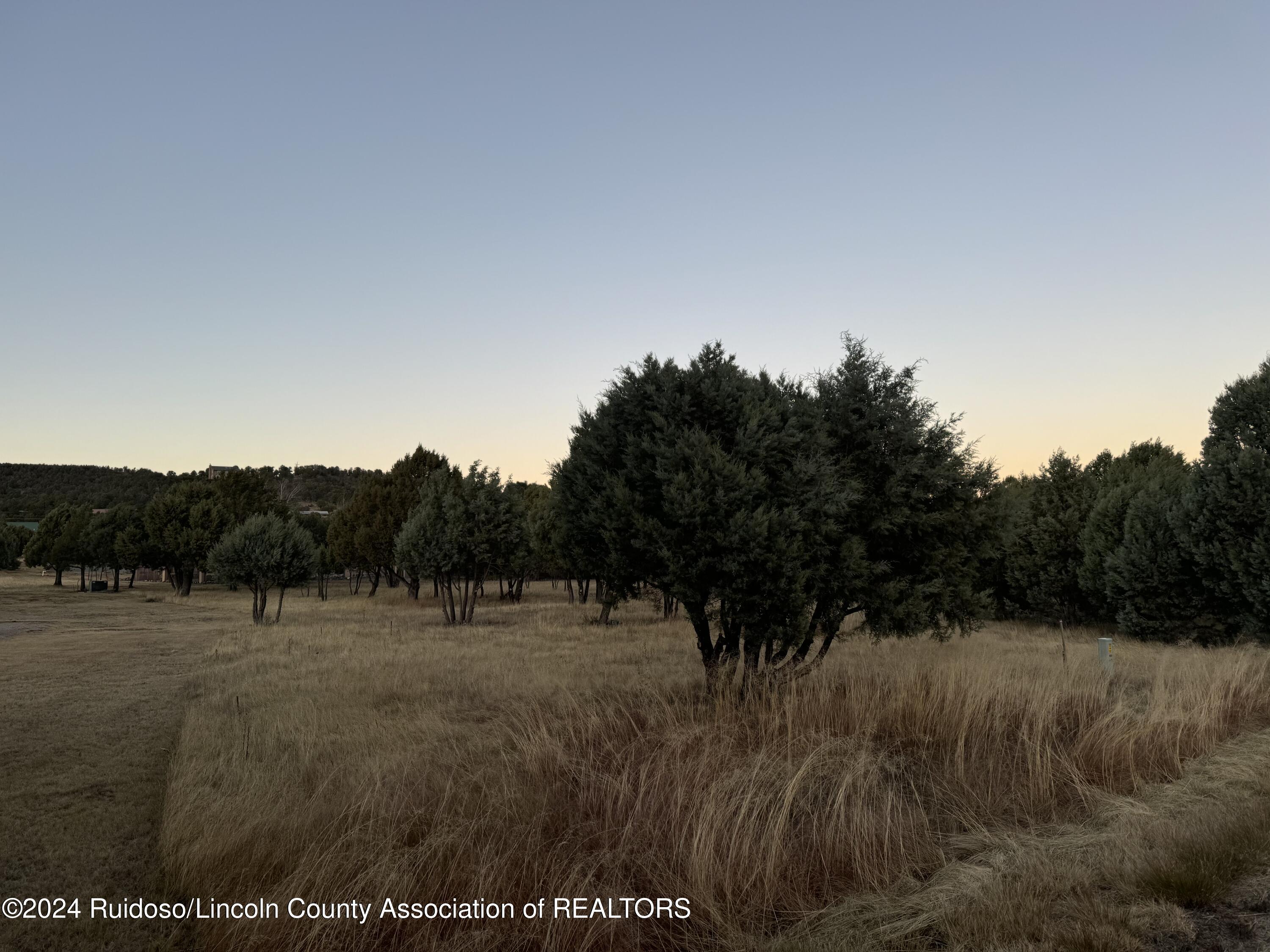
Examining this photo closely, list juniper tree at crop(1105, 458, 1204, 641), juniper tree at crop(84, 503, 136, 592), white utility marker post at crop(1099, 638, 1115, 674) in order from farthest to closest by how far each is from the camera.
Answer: juniper tree at crop(84, 503, 136, 592) → juniper tree at crop(1105, 458, 1204, 641) → white utility marker post at crop(1099, 638, 1115, 674)

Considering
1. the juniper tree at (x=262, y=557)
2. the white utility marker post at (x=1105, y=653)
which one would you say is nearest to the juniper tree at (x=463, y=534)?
the juniper tree at (x=262, y=557)

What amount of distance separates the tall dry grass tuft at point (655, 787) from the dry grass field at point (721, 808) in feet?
0.11

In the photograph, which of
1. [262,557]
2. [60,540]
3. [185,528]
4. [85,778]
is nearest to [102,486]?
[60,540]

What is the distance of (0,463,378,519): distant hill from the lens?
12256cm

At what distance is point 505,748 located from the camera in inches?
318

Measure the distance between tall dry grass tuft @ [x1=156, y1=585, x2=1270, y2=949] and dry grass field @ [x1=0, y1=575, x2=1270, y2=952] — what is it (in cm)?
3

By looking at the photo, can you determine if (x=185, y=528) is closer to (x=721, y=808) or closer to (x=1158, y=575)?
(x=721, y=808)

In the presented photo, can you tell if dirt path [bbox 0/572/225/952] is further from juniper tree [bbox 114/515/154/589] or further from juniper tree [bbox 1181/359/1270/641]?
juniper tree [bbox 114/515/154/589]

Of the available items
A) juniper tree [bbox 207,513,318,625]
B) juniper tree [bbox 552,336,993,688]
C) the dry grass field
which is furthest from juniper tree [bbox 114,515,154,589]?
juniper tree [bbox 552,336,993,688]

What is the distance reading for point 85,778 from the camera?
808 cm

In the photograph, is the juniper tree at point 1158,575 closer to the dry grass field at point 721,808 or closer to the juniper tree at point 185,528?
the dry grass field at point 721,808

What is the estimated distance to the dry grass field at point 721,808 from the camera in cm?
435

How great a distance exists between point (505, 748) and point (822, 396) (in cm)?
728

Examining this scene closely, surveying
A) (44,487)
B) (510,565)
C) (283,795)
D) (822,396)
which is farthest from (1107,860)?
(44,487)
